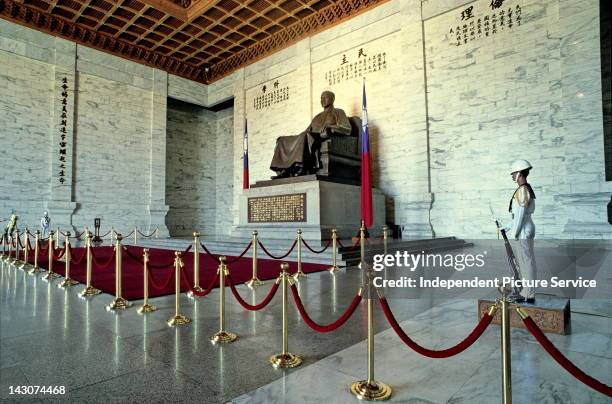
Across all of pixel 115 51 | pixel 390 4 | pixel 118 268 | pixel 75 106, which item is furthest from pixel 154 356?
pixel 115 51

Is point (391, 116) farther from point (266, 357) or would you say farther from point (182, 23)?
point (266, 357)

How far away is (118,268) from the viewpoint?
125 inches

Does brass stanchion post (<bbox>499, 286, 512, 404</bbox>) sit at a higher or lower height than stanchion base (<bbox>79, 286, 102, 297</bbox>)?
higher

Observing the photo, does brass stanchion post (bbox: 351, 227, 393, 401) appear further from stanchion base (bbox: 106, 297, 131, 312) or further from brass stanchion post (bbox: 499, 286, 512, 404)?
stanchion base (bbox: 106, 297, 131, 312)

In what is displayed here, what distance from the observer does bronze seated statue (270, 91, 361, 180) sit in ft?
23.3

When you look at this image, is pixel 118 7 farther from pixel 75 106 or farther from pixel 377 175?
pixel 377 175

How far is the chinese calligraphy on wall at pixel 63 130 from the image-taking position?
9.73m

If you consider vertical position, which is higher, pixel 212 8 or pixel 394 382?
pixel 212 8

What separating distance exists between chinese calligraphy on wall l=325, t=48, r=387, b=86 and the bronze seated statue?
1.75 meters

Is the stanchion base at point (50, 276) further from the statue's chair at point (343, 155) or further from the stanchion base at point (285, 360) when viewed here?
the statue's chair at point (343, 155)

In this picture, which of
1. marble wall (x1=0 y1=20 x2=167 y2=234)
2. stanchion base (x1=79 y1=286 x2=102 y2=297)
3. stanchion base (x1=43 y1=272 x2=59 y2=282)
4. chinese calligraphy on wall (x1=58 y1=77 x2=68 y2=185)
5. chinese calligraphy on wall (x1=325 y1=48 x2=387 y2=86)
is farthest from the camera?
chinese calligraphy on wall (x1=58 y1=77 x2=68 y2=185)

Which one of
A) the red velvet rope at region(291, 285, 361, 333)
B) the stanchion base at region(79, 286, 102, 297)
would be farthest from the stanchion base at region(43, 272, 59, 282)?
the red velvet rope at region(291, 285, 361, 333)

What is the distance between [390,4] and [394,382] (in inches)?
347

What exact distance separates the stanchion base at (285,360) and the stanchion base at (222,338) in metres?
0.37
